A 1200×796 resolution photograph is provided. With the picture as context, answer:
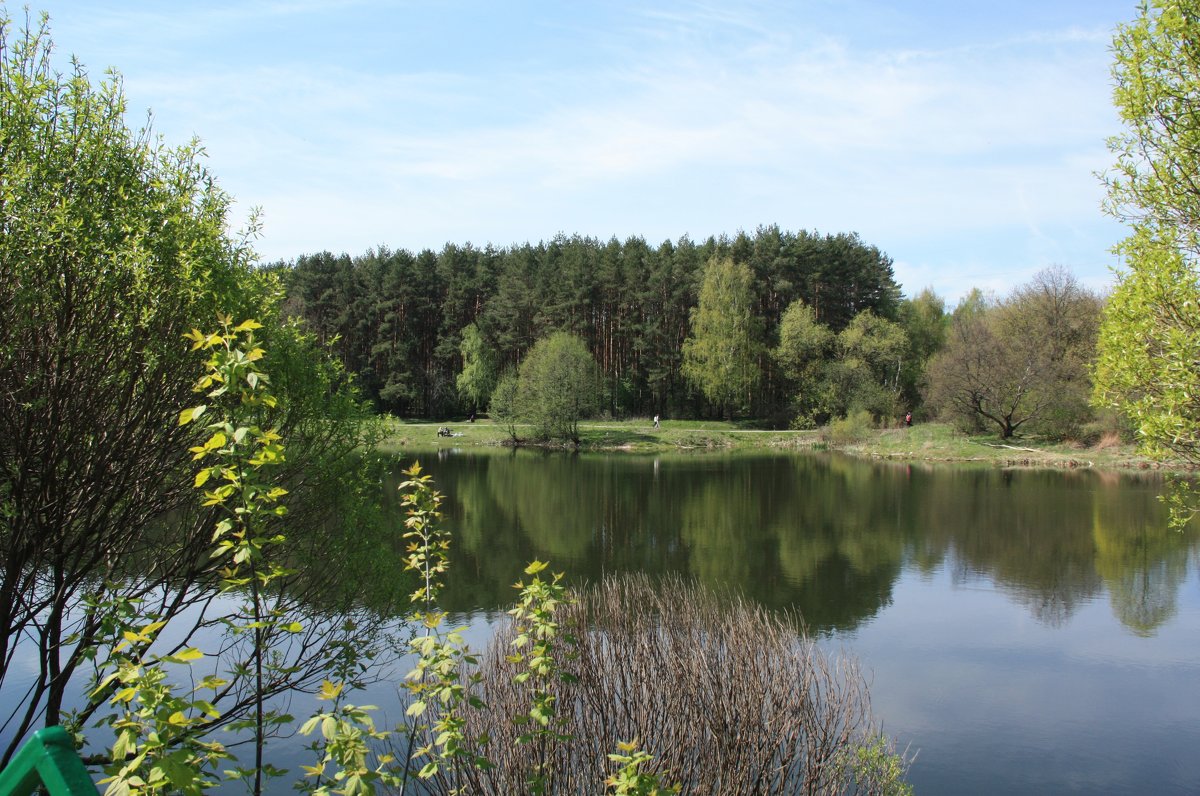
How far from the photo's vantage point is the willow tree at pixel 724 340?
69.5m

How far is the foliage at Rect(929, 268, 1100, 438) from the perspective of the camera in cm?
5184

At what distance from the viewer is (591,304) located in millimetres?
75562

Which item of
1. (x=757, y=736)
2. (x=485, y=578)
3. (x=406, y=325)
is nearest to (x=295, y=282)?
(x=406, y=325)

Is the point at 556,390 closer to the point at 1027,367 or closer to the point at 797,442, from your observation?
the point at 797,442

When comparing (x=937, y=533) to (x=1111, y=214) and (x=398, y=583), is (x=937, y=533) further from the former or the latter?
(x=398, y=583)

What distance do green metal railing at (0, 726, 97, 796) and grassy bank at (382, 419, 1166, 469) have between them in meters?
46.5

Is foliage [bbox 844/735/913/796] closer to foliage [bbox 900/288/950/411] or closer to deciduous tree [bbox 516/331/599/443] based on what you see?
deciduous tree [bbox 516/331/599/443]

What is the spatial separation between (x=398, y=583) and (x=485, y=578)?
10370 mm

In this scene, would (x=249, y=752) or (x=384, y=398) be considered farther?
(x=384, y=398)

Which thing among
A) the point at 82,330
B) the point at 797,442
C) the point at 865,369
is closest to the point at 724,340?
the point at 797,442

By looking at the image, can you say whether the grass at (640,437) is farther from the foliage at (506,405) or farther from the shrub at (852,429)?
the shrub at (852,429)

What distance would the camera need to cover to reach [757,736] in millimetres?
8562

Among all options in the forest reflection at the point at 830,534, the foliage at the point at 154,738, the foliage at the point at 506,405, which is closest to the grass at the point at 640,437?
the foliage at the point at 506,405

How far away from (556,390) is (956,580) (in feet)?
134
